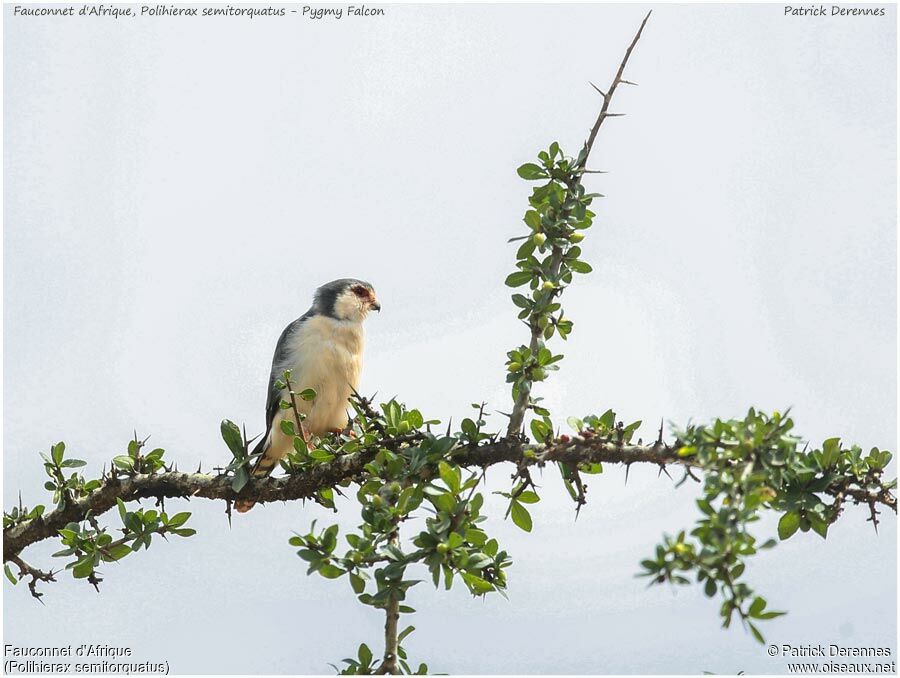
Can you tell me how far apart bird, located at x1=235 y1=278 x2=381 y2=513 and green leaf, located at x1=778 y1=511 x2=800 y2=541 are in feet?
12.7

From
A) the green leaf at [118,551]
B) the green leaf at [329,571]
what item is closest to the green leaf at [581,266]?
the green leaf at [329,571]

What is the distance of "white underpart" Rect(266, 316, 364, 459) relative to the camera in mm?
8023

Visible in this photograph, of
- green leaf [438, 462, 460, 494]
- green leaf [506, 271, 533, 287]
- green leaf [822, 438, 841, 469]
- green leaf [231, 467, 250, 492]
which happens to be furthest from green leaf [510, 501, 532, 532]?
green leaf [231, 467, 250, 492]

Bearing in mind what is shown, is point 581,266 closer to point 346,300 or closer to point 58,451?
point 58,451

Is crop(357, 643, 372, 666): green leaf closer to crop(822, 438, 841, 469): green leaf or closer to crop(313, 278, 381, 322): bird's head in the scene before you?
crop(822, 438, 841, 469): green leaf

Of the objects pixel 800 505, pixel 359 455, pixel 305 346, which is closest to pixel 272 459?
pixel 305 346

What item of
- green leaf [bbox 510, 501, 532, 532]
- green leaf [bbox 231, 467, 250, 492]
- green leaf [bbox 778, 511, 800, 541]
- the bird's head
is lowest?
green leaf [bbox 778, 511, 800, 541]

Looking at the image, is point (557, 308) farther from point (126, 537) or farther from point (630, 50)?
point (126, 537)

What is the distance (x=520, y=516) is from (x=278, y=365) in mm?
3886

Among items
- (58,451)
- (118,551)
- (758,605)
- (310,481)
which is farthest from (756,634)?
(58,451)

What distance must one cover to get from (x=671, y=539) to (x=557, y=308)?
1865 mm

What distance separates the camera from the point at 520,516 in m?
4.81

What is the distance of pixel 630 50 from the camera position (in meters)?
4.48

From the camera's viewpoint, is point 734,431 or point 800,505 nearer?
point 734,431
